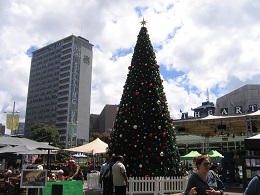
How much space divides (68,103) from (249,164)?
116945 millimetres

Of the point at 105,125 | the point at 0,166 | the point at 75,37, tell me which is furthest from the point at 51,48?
the point at 0,166

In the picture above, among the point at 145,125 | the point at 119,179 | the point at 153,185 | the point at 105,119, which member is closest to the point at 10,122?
the point at 145,125

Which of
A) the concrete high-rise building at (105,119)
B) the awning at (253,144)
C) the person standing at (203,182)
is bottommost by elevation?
the person standing at (203,182)

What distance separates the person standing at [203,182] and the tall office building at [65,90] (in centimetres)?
11764

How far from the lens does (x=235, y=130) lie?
79.5 feet

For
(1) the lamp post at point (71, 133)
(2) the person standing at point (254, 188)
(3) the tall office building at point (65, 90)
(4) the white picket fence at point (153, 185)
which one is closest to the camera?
(2) the person standing at point (254, 188)

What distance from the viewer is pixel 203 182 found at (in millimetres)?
3676

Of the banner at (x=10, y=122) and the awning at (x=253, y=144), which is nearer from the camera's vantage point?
the awning at (x=253, y=144)

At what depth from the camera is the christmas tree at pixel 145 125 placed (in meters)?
11.0

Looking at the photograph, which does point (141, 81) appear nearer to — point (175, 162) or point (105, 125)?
point (175, 162)

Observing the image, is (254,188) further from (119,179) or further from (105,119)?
(105,119)

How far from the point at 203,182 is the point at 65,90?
12126 cm

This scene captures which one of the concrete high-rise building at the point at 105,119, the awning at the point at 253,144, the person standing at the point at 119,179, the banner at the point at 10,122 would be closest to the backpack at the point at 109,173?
the person standing at the point at 119,179

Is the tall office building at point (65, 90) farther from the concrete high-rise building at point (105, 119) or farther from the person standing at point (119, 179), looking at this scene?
the person standing at point (119, 179)
